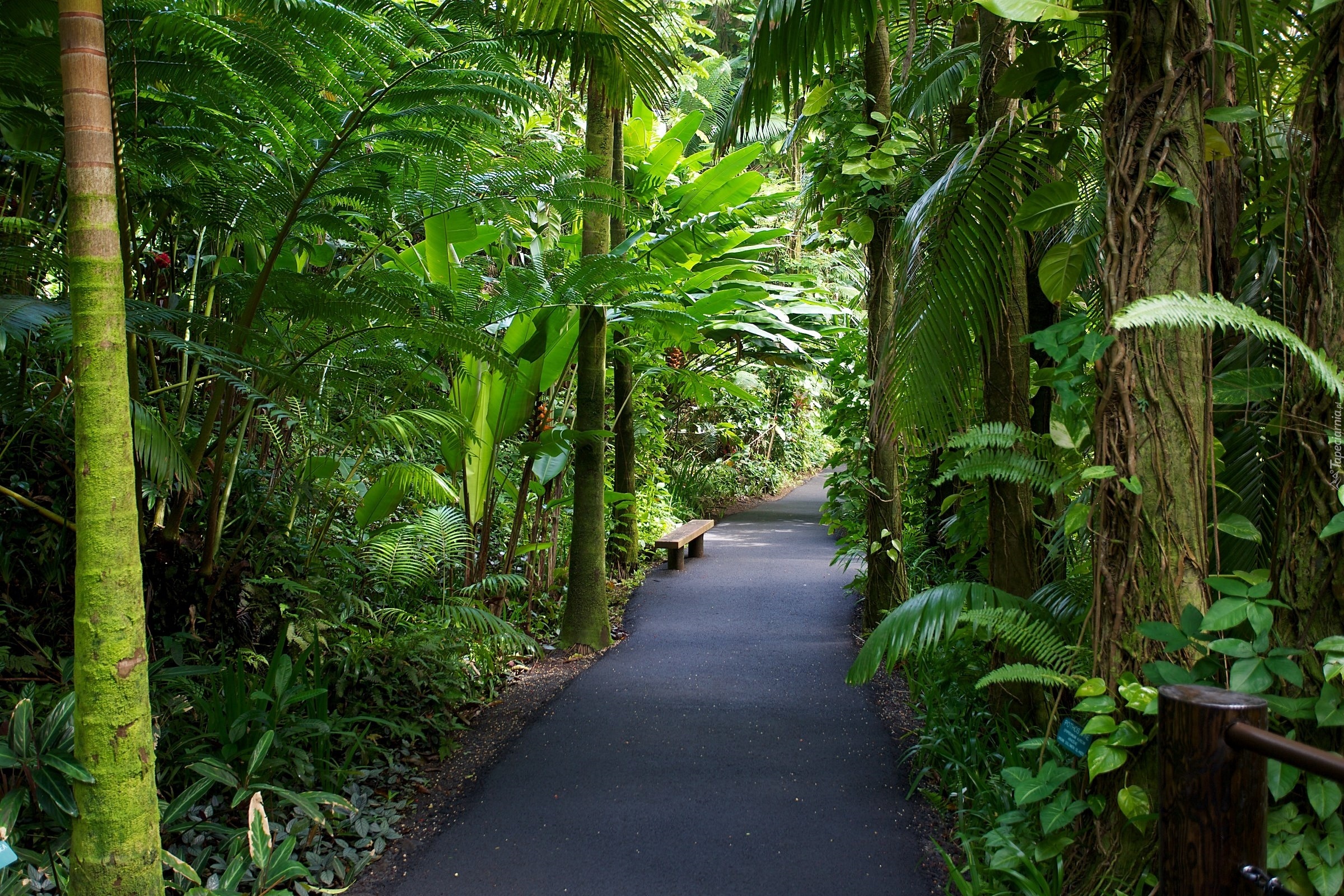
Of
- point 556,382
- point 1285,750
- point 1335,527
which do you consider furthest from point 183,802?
point 556,382

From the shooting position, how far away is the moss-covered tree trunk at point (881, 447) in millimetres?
5711

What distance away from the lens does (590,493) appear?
5.88 m

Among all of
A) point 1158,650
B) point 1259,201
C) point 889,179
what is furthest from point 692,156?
point 1158,650

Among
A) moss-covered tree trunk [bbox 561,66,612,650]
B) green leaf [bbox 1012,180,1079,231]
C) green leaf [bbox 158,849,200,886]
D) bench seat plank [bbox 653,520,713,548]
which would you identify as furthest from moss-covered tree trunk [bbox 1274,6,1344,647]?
bench seat plank [bbox 653,520,713,548]

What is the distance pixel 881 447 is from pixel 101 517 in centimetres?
491

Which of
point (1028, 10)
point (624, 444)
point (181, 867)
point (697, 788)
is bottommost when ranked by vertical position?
point (697, 788)

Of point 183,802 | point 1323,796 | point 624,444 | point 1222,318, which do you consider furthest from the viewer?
point 624,444

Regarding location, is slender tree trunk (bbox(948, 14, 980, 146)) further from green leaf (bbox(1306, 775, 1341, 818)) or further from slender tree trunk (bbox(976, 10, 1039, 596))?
green leaf (bbox(1306, 775, 1341, 818))

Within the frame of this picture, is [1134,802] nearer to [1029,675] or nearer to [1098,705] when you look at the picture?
[1098,705]

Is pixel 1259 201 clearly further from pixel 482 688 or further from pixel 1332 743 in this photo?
pixel 482 688

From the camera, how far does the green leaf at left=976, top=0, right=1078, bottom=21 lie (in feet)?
6.90

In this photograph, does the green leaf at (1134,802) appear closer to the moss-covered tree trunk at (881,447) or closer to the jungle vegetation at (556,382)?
the jungle vegetation at (556,382)

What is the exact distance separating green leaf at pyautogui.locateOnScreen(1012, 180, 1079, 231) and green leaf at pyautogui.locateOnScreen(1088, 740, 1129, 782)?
5.52 ft

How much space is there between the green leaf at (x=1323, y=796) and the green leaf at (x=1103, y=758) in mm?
374
